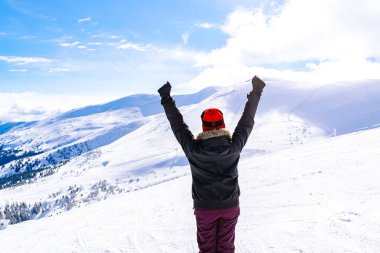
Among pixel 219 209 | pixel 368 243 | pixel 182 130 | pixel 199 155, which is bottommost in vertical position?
pixel 368 243

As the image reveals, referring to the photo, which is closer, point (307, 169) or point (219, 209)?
point (219, 209)

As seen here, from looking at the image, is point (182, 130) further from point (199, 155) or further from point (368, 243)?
point (368, 243)

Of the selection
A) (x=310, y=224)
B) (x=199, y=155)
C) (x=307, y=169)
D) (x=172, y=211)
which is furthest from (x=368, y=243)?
(x=307, y=169)

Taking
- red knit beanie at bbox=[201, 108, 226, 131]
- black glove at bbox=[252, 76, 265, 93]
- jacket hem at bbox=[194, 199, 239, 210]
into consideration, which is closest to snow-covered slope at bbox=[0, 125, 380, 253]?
jacket hem at bbox=[194, 199, 239, 210]

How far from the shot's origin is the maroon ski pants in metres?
4.72

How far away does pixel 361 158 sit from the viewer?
17.9 meters

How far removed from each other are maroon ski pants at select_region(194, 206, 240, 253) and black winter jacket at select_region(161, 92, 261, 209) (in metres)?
0.12

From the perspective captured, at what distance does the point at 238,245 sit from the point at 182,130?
4375mm

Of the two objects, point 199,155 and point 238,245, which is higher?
point 199,155

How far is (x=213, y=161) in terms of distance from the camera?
451 cm

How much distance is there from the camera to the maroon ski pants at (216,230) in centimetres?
472

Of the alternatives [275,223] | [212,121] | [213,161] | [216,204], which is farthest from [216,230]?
[275,223]

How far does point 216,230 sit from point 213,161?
3.48 feet

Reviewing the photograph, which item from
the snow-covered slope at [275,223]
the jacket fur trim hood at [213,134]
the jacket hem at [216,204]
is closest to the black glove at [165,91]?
the jacket fur trim hood at [213,134]
